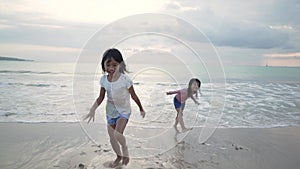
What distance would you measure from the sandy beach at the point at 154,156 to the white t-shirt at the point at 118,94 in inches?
36.4

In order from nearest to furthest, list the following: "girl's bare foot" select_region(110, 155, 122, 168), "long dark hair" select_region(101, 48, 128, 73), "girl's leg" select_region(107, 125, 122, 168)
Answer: "long dark hair" select_region(101, 48, 128, 73) < "girl's leg" select_region(107, 125, 122, 168) < "girl's bare foot" select_region(110, 155, 122, 168)

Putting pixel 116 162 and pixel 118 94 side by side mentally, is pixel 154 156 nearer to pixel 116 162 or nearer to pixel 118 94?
pixel 116 162

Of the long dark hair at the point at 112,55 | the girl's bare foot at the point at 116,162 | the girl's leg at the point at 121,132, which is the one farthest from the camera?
the girl's bare foot at the point at 116,162

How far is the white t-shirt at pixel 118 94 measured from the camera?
380cm

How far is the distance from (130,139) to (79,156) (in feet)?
4.23

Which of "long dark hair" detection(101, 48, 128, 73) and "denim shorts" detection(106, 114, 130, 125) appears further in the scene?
"denim shorts" detection(106, 114, 130, 125)

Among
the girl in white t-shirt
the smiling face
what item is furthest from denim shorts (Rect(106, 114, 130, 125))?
the smiling face

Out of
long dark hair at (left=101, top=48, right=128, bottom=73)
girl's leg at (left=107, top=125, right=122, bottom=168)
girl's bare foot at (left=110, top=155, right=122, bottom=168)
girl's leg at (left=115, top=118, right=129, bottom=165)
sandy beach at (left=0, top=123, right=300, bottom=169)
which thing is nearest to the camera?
long dark hair at (left=101, top=48, right=128, bottom=73)

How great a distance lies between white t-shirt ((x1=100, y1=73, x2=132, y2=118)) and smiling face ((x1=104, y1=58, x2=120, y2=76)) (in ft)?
0.39

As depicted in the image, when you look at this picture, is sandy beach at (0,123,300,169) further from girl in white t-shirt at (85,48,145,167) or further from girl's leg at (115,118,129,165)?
girl in white t-shirt at (85,48,145,167)

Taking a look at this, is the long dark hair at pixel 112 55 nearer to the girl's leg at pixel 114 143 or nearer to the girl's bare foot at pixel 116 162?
the girl's leg at pixel 114 143

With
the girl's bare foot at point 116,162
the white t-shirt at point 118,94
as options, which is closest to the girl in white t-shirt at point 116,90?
the white t-shirt at point 118,94

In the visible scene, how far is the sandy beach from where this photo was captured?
4.39 meters

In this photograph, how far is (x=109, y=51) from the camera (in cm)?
371
